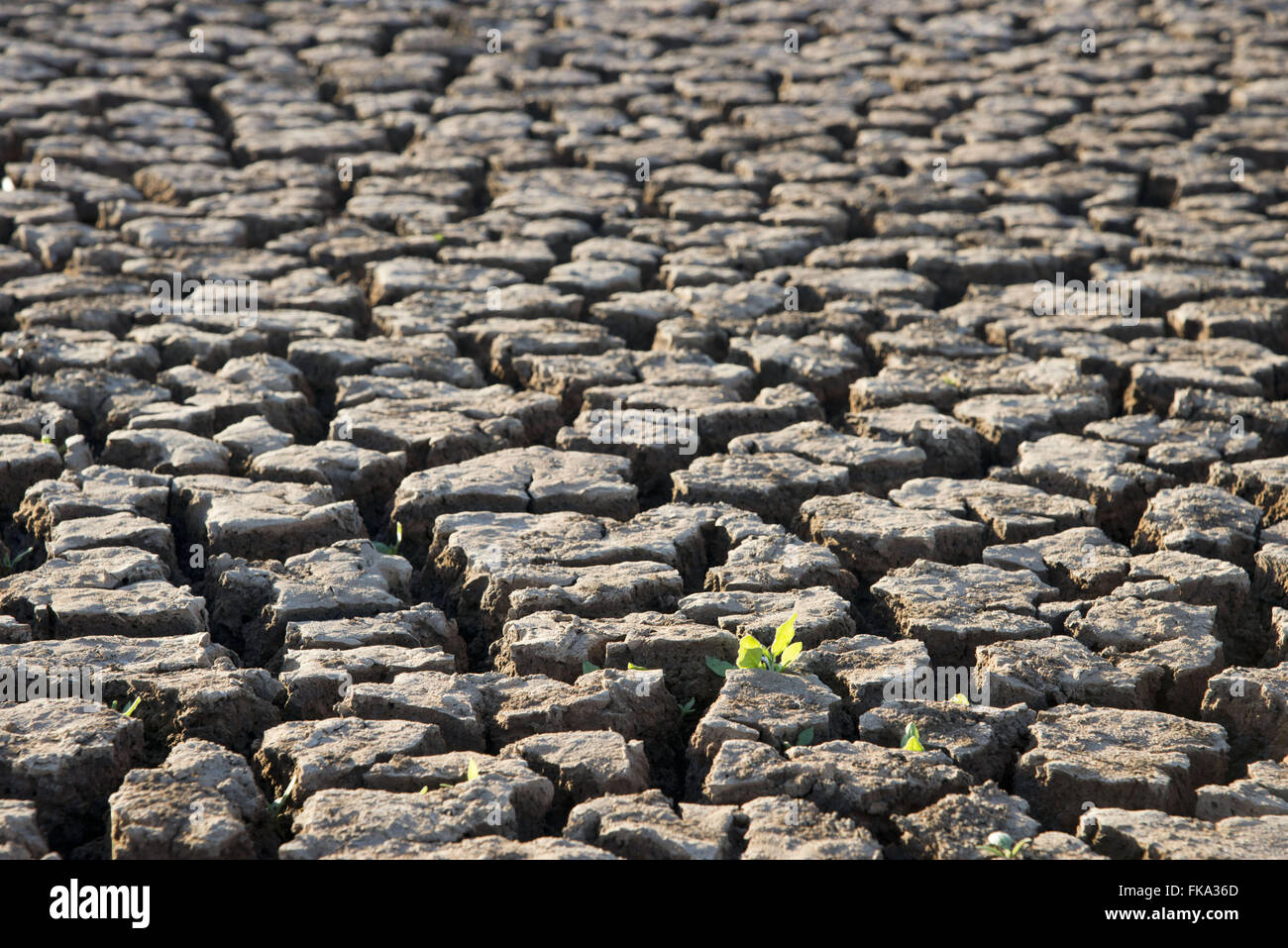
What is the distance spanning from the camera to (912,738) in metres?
2.47

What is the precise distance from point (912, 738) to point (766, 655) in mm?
350

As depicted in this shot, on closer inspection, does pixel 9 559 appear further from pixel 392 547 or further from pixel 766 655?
pixel 766 655

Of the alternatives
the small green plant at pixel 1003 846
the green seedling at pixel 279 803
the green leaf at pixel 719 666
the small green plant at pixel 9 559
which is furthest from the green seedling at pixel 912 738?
the small green plant at pixel 9 559

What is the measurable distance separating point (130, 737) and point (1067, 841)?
160 cm

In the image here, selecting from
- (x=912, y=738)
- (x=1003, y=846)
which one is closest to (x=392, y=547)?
(x=912, y=738)

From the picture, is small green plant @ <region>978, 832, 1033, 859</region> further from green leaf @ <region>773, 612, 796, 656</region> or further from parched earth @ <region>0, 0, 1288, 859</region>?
green leaf @ <region>773, 612, 796, 656</region>

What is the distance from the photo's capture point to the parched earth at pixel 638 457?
237cm

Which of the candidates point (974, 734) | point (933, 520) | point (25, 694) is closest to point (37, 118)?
point (25, 694)

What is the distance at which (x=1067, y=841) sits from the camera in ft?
7.26

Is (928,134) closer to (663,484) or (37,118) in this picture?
(663,484)

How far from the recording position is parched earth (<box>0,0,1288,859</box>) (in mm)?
2367

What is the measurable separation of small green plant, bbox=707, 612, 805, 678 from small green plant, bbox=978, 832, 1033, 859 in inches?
22.5

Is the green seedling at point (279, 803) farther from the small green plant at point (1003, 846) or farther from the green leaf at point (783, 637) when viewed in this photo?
the small green plant at point (1003, 846)

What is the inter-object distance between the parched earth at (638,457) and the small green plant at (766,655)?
0.04 meters
